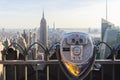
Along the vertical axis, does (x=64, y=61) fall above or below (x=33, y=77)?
above

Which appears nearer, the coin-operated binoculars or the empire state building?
the coin-operated binoculars

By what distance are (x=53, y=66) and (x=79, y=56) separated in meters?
0.86

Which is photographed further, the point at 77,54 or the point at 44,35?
the point at 44,35

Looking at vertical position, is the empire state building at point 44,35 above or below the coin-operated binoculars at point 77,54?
above

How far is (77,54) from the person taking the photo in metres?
4.31

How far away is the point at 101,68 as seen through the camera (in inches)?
194

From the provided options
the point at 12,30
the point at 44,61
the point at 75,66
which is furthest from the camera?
the point at 12,30

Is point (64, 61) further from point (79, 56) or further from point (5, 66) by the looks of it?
point (5, 66)

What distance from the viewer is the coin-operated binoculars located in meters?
4.28

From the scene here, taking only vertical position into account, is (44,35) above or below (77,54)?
above

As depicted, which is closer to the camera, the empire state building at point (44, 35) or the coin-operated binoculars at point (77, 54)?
the coin-operated binoculars at point (77, 54)

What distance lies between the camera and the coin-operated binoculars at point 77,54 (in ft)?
14.0

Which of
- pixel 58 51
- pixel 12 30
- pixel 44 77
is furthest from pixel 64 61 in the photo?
pixel 12 30

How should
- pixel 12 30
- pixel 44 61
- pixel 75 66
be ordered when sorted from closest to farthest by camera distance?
1. pixel 75 66
2. pixel 44 61
3. pixel 12 30
